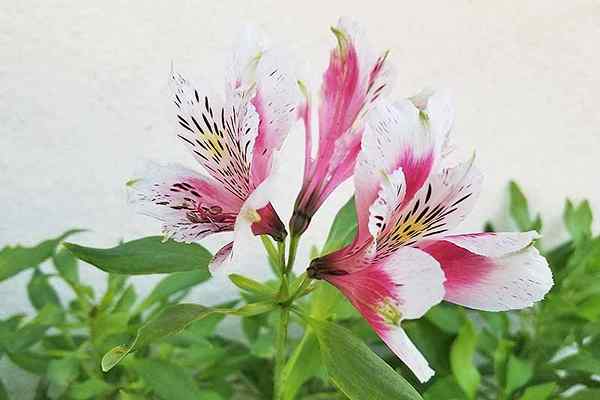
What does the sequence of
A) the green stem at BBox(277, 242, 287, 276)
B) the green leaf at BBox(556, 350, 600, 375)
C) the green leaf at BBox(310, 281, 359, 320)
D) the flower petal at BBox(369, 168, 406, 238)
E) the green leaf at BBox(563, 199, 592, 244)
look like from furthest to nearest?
1. the green leaf at BBox(563, 199, 592, 244)
2. the green leaf at BBox(556, 350, 600, 375)
3. the green leaf at BBox(310, 281, 359, 320)
4. the green stem at BBox(277, 242, 287, 276)
5. the flower petal at BBox(369, 168, 406, 238)

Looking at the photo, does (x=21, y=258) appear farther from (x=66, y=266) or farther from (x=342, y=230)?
(x=342, y=230)

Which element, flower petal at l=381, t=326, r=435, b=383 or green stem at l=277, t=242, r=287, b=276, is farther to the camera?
green stem at l=277, t=242, r=287, b=276

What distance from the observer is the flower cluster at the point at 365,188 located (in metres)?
0.43

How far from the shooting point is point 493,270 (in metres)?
0.47

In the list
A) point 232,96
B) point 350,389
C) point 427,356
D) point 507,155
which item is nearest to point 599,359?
point 427,356

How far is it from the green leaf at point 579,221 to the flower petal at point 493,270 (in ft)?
2.01

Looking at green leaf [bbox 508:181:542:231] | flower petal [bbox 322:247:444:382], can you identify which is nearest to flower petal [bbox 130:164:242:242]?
flower petal [bbox 322:247:444:382]

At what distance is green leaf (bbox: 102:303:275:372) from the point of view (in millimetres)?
472

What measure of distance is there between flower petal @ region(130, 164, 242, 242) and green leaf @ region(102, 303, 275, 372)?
55 mm

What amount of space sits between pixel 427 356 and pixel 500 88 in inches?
14.5

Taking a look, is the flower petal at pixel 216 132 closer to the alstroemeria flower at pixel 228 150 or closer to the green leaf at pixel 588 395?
the alstroemeria flower at pixel 228 150

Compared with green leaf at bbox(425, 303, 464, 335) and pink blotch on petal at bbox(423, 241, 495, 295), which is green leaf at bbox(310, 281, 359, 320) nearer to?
pink blotch on petal at bbox(423, 241, 495, 295)

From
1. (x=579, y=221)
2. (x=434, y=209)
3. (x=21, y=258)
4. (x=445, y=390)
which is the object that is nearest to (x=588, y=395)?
(x=445, y=390)

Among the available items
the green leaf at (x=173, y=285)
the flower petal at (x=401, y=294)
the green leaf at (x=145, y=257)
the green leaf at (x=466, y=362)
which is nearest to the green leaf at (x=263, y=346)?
the green leaf at (x=173, y=285)
